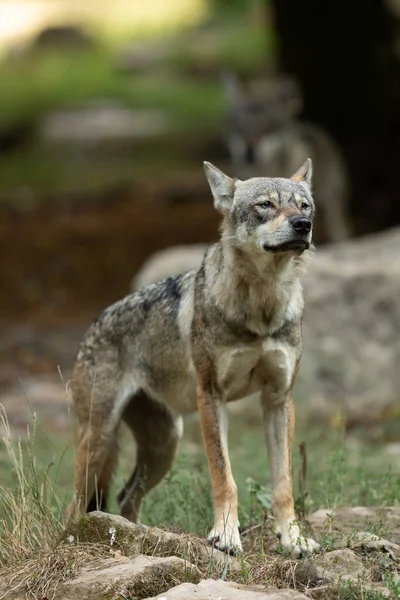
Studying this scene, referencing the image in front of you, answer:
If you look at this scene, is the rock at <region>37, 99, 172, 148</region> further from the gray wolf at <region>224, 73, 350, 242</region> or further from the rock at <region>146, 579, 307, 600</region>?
the rock at <region>146, 579, 307, 600</region>

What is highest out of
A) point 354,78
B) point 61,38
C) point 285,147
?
point 61,38

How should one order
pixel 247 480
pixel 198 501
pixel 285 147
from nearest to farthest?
pixel 247 480 < pixel 198 501 < pixel 285 147

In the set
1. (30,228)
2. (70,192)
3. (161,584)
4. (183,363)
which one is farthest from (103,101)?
(161,584)

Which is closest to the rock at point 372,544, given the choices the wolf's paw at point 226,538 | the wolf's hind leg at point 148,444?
the wolf's paw at point 226,538

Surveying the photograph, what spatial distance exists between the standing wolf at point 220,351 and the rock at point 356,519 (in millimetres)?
237

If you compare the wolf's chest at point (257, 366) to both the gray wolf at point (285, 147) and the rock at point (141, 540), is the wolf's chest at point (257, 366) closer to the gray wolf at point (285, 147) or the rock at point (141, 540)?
A: the rock at point (141, 540)

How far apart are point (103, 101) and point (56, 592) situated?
24.4 metres

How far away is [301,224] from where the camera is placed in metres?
5.74

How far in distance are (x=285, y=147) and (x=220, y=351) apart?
10.1m

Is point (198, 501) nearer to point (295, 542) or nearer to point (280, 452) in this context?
point (280, 452)

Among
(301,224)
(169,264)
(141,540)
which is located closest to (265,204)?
(301,224)

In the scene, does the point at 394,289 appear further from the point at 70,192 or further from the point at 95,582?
the point at 70,192

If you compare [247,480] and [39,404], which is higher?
[247,480]

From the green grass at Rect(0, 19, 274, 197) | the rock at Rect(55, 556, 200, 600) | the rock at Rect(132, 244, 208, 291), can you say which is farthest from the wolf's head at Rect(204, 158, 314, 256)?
the green grass at Rect(0, 19, 274, 197)
